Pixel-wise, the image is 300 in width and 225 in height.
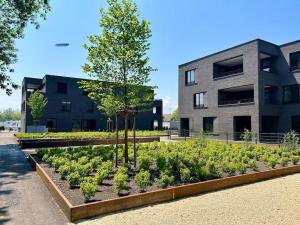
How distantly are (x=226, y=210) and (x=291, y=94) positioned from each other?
2151 cm

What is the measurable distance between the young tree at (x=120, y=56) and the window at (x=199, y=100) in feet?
65.5

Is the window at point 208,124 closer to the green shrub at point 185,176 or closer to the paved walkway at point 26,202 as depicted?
the green shrub at point 185,176

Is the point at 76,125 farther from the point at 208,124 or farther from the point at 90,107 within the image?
the point at 208,124

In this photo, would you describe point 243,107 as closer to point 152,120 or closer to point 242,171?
point 242,171

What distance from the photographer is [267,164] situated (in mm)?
12070

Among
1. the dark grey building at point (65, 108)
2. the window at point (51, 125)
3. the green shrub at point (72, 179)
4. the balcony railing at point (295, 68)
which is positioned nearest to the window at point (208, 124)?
the balcony railing at point (295, 68)

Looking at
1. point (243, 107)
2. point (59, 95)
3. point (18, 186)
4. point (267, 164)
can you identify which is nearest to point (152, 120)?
point (59, 95)

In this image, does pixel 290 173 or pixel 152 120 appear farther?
pixel 152 120

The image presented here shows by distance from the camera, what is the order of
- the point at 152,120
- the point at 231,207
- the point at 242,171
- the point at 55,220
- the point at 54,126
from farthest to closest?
the point at 152,120, the point at 54,126, the point at 242,171, the point at 231,207, the point at 55,220

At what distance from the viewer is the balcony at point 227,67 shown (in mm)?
27514

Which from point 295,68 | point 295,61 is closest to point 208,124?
point 295,68

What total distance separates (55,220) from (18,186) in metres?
3.73

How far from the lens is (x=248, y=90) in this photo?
27516 mm

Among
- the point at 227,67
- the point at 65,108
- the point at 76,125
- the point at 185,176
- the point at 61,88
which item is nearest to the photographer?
the point at 185,176
